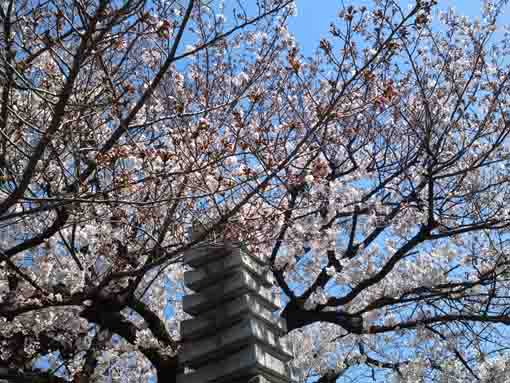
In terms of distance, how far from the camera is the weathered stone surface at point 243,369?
3.91m

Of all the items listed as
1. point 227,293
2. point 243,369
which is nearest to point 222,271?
point 227,293

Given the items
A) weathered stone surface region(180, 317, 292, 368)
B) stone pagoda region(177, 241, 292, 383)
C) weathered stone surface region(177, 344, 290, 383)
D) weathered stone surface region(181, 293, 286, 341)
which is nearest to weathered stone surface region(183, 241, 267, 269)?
stone pagoda region(177, 241, 292, 383)

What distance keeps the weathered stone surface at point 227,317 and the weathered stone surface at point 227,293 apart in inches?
1.6

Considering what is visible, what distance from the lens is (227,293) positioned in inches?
172

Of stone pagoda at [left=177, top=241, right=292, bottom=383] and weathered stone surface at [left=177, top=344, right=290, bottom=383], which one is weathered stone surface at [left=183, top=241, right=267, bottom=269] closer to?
stone pagoda at [left=177, top=241, right=292, bottom=383]

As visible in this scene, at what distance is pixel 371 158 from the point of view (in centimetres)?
862

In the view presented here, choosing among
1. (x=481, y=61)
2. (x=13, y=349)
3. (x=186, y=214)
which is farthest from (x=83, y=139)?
(x=481, y=61)

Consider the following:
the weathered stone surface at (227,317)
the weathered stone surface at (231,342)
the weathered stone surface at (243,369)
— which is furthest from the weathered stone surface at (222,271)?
the weathered stone surface at (243,369)

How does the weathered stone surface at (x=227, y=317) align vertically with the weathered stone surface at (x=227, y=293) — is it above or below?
below

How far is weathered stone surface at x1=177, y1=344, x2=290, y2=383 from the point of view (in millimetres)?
3908

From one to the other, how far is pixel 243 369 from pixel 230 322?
0.42m

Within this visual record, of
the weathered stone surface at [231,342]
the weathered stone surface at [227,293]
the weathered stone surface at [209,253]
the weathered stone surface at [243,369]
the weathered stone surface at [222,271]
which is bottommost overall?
the weathered stone surface at [243,369]

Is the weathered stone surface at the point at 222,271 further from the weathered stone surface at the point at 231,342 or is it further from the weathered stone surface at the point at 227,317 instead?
the weathered stone surface at the point at 231,342

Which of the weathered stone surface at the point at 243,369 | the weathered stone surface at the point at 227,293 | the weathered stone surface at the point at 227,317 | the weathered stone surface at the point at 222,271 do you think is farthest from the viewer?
the weathered stone surface at the point at 222,271
